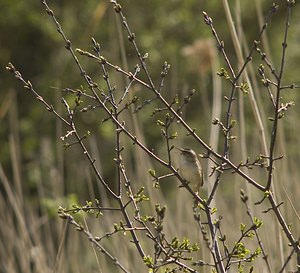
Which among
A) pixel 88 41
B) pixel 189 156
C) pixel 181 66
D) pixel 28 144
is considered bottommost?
pixel 189 156

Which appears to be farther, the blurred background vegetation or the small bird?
the blurred background vegetation

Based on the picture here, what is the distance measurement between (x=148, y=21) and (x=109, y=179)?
1796 millimetres

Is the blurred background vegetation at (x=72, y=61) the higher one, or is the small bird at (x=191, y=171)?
the blurred background vegetation at (x=72, y=61)

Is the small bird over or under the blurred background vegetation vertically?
under

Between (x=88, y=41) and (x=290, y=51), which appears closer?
(x=88, y=41)

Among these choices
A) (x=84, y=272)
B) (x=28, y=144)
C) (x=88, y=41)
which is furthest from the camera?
(x=28, y=144)

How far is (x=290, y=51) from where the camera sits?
25.9 feet

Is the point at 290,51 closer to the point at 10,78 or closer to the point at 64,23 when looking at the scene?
→ the point at 64,23

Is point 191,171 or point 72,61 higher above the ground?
point 72,61

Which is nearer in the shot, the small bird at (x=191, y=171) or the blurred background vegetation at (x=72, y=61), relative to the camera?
the small bird at (x=191, y=171)

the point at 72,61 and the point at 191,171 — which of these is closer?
the point at 191,171

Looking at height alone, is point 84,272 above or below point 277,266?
above

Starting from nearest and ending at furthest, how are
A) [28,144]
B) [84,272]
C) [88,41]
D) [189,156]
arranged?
[189,156]
[84,272]
[88,41]
[28,144]

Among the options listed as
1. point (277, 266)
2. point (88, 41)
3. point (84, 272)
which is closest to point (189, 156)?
point (277, 266)
